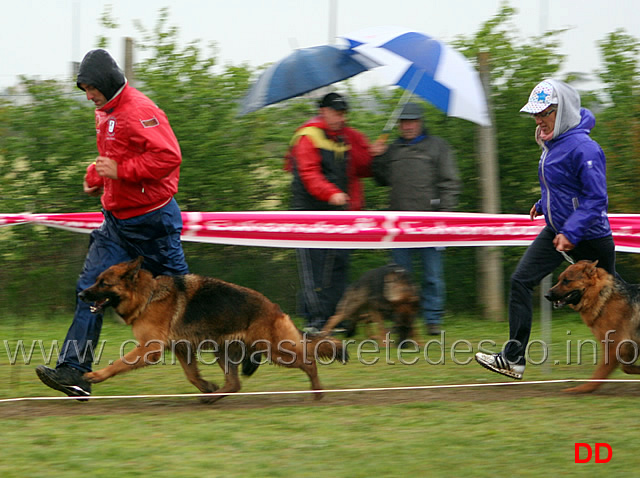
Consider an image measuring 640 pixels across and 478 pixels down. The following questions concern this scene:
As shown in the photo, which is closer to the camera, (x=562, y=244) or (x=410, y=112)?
(x=562, y=244)

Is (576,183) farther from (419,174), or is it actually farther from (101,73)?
(101,73)

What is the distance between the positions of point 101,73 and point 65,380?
186 cm

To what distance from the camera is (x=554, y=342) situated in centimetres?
799

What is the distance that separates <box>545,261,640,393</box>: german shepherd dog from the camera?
584cm

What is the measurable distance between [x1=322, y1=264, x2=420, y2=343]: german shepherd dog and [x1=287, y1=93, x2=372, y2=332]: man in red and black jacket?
254 millimetres

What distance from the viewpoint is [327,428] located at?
500 centimetres

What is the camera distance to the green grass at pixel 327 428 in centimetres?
430

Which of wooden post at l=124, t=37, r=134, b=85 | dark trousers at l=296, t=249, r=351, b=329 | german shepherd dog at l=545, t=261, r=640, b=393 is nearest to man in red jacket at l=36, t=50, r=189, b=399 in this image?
dark trousers at l=296, t=249, r=351, b=329

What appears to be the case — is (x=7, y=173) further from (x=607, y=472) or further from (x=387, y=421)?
(x=607, y=472)

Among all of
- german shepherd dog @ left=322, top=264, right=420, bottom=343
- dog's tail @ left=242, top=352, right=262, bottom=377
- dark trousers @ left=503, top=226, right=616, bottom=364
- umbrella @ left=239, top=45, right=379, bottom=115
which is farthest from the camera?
umbrella @ left=239, top=45, right=379, bottom=115

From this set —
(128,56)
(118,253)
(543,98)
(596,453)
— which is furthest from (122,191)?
(128,56)

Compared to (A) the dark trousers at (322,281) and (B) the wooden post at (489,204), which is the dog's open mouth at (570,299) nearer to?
(A) the dark trousers at (322,281)

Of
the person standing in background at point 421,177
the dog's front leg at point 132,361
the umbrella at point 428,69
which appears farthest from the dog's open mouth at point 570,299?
the dog's front leg at point 132,361

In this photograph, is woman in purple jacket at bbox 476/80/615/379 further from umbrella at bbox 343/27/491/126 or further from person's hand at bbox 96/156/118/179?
person's hand at bbox 96/156/118/179
